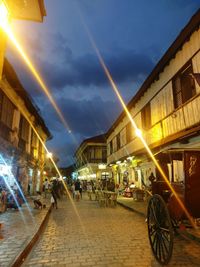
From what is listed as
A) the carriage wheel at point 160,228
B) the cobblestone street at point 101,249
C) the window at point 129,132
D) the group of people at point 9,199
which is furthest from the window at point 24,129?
the carriage wheel at point 160,228

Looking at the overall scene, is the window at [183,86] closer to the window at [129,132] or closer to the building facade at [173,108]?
the building facade at [173,108]

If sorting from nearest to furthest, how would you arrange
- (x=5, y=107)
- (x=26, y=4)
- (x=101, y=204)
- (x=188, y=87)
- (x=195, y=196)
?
1. (x=26, y=4)
2. (x=195, y=196)
3. (x=188, y=87)
4. (x=5, y=107)
5. (x=101, y=204)

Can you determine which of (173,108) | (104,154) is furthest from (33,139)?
(104,154)

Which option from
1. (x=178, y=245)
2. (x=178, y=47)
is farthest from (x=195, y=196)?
(x=178, y=47)

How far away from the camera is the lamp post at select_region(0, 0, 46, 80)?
3.23 metres

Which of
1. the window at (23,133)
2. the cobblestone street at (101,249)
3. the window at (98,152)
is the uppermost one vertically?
the window at (98,152)

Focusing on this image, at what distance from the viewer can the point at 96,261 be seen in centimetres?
538

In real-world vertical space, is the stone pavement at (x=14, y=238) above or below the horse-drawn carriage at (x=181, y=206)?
below

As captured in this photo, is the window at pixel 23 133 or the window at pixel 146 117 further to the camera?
the window at pixel 23 133

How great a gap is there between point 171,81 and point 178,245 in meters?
8.52

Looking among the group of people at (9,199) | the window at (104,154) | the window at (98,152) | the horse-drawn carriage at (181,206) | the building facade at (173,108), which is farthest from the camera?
the window at (98,152)

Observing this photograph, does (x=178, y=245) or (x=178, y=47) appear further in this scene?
(x=178, y=47)

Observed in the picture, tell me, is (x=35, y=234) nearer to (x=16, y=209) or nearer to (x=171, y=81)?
(x=16, y=209)

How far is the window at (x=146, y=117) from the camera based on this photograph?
645 inches
